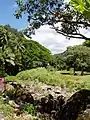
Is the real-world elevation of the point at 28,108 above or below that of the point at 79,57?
below

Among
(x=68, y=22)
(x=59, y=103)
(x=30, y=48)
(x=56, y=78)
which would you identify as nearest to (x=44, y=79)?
(x=56, y=78)

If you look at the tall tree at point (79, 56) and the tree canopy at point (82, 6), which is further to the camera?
the tall tree at point (79, 56)

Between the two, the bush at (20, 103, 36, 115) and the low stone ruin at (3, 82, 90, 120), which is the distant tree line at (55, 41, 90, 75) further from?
the bush at (20, 103, 36, 115)

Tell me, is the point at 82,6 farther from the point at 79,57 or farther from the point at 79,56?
the point at 79,57

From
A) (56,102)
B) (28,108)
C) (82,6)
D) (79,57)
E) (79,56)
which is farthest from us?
(79,57)

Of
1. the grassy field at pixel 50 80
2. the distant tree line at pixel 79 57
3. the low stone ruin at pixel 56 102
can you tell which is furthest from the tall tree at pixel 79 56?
the low stone ruin at pixel 56 102

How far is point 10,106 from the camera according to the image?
1502 centimetres

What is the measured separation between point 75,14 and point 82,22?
42cm

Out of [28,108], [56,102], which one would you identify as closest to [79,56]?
[56,102]

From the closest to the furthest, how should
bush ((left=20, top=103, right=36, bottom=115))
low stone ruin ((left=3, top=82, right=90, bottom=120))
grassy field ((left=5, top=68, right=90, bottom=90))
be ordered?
low stone ruin ((left=3, top=82, right=90, bottom=120)), bush ((left=20, top=103, right=36, bottom=115)), grassy field ((left=5, top=68, right=90, bottom=90))

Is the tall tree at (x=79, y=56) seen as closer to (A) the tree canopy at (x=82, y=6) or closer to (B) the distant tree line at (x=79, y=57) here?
(B) the distant tree line at (x=79, y=57)

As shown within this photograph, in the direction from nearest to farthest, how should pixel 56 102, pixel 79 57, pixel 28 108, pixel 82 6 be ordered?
pixel 82 6 → pixel 28 108 → pixel 56 102 → pixel 79 57

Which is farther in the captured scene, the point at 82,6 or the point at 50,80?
the point at 50,80

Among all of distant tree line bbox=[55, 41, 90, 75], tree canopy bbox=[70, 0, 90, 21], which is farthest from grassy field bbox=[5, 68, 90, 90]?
distant tree line bbox=[55, 41, 90, 75]
